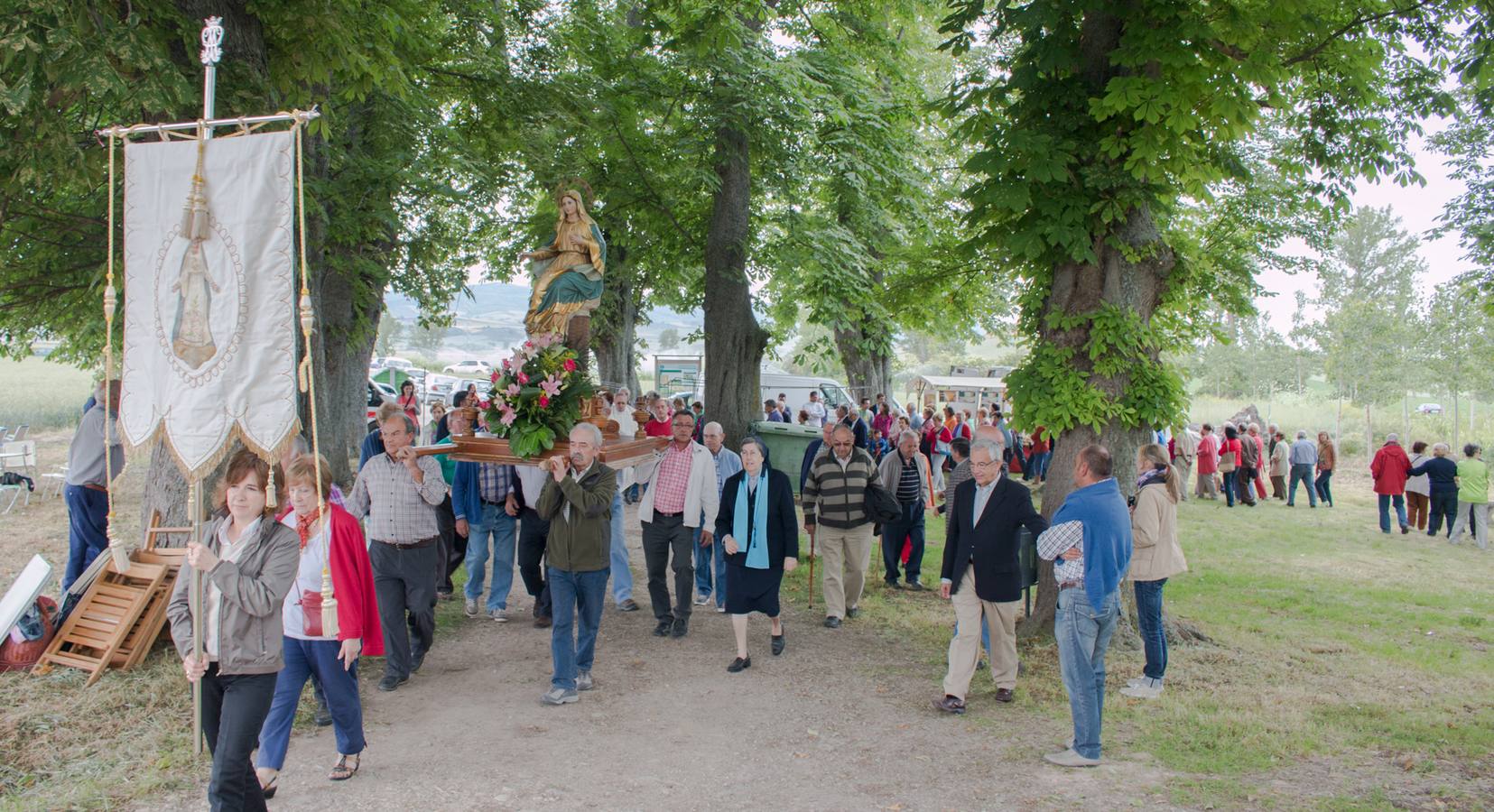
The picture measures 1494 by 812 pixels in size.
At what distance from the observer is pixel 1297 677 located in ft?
25.5

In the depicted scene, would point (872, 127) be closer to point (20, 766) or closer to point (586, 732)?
point (586, 732)

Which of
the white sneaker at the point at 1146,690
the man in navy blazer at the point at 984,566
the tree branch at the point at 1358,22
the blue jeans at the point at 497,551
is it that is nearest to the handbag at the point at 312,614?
the blue jeans at the point at 497,551

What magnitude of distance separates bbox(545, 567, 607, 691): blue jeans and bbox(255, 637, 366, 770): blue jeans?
1.64 m

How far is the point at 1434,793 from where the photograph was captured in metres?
5.40

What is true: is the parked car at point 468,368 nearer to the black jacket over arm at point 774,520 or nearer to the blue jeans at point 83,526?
the blue jeans at point 83,526

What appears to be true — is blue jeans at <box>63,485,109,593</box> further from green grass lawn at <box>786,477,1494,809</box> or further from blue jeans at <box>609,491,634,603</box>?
green grass lawn at <box>786,477,1494,809</box>

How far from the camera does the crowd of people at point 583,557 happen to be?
416 cm

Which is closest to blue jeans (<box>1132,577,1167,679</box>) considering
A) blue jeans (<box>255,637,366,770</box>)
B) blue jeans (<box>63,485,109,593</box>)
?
blue jeans (<box>255,637,366,770</box>)

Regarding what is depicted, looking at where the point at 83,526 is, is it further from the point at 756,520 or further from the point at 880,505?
the point at 880,505

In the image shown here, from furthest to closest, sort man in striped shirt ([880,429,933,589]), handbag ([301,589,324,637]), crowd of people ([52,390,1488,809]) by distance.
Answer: man in striped shirt ([880,429,933,589]), handbag ([301,589,324,637]), crowd of people ([52,390,1488,809])

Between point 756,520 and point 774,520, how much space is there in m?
0.16

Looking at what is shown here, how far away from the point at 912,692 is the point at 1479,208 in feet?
34.8

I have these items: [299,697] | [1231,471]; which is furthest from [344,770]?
[1231,471]

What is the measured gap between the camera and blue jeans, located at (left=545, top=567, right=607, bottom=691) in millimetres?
6812
